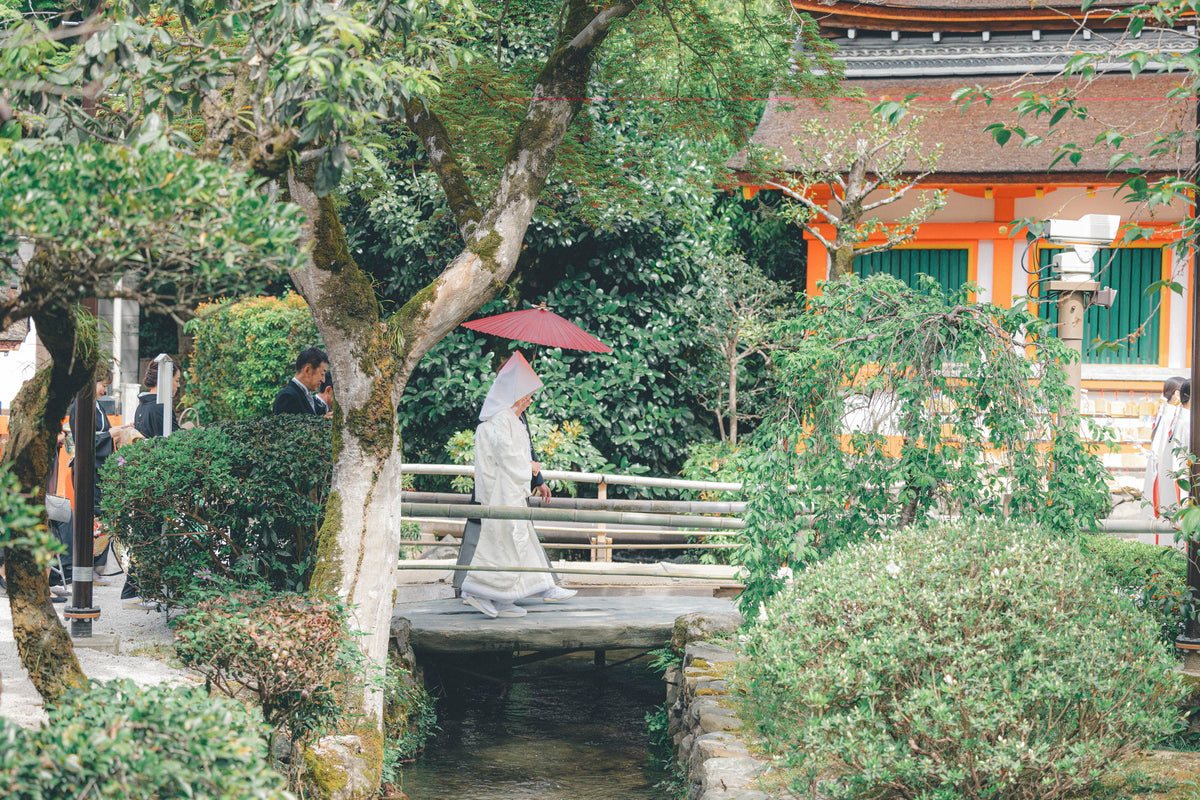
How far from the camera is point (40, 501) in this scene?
4188 mm

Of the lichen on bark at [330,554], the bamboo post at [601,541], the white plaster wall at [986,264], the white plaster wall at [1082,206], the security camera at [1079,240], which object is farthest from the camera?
the white plaster wall at [986,264]

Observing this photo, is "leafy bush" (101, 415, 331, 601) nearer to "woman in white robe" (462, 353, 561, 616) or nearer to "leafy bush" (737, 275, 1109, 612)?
"woman in white robe" (462, 353, 561, 616)

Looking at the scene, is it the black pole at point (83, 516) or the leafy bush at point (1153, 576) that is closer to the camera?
the leafy bush at point (1153, 576)

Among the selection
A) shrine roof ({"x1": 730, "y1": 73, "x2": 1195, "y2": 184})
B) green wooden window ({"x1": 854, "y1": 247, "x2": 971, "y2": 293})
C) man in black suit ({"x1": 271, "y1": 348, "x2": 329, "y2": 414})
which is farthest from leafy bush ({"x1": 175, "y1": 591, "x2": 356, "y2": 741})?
green wooden window ({"x1": 854, "y1": 247, "x2": 971, "y2": 293})

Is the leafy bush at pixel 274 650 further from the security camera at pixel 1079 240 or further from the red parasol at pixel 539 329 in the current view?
the security camera at pixel 1079 240

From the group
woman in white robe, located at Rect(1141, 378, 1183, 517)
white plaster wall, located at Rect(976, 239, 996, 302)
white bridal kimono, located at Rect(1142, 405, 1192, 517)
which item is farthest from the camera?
white plaster wall, located at Rect(976, 239, 996, 302)

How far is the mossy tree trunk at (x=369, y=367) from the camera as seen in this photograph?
5621mm

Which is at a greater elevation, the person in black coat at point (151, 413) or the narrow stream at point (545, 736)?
the person in black coat at point (151, 413)

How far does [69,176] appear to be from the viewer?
9.53 feet

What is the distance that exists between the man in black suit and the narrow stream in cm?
213

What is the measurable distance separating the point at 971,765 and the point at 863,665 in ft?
1.73

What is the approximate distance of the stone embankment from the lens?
200 inches

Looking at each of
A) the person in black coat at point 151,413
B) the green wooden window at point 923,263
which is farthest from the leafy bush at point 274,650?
the green wooden window at point 923,263

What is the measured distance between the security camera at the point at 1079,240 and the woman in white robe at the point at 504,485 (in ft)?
12.3
